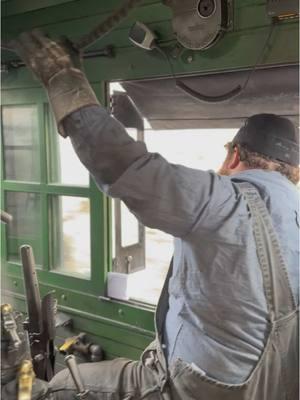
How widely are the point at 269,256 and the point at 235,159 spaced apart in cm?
37

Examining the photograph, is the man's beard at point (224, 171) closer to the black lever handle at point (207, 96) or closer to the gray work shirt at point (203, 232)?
the gray work shirt at point (203, 232)

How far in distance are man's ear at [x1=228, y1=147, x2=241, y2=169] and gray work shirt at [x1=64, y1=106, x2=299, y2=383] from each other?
106mm

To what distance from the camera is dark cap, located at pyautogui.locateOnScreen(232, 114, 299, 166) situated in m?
1.45

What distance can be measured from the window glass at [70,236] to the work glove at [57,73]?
3.89ft

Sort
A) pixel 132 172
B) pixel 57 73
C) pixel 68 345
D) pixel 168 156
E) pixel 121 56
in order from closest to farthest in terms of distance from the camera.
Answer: pixel 132 172, pixel 57 73, pixel 121 56, pixel 68 345, pixel 168 156

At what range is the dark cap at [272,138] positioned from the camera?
1453 millimetres

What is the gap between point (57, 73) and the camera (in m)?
1.26

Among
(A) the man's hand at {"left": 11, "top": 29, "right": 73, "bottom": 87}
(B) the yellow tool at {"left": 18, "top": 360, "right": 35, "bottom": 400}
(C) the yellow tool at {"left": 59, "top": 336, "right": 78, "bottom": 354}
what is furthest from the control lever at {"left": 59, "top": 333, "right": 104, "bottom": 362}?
(A) the man's hand at {"left": 11, "top": 29, "right": 73, "bottom": 87}

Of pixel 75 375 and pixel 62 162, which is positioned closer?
pixel 75 375

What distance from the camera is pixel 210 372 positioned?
1.35 m


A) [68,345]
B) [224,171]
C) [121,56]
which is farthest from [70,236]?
[224,171]

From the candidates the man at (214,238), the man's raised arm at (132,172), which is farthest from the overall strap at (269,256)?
the man's raised arm at (132,172)

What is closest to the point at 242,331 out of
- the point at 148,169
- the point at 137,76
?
the point at 148,169

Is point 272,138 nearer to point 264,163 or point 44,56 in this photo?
point 264,163
